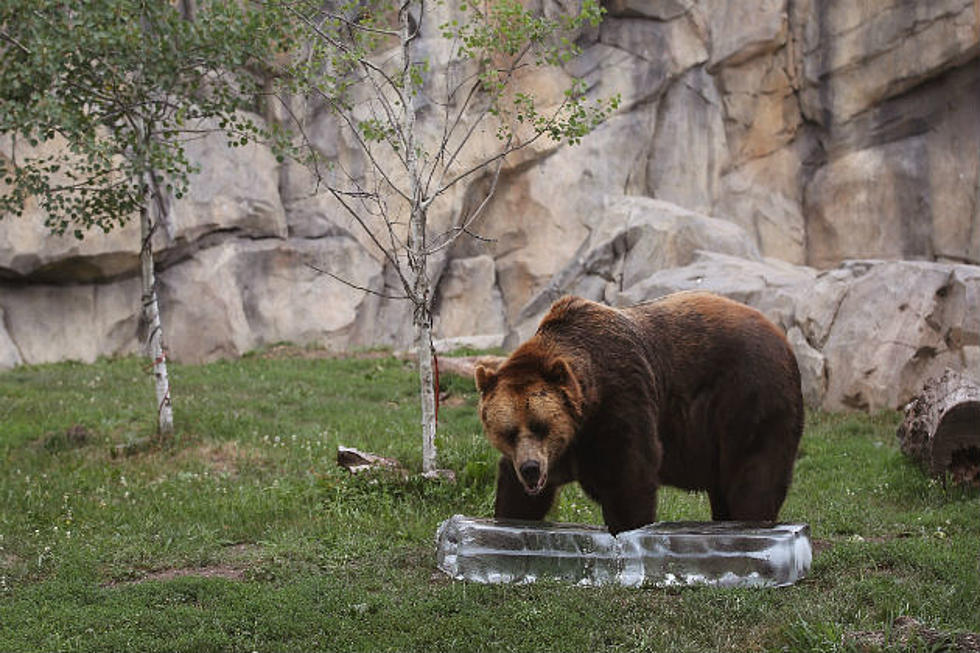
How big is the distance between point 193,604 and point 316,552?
1.39 metres

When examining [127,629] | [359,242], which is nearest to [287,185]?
[359,242]

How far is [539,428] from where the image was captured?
6.20m

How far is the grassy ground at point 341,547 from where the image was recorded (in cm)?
600

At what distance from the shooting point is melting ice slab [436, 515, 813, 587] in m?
6.66

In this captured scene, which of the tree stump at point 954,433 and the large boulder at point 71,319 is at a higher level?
the large boulder at point 71,319

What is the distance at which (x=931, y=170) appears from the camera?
26.7 meters

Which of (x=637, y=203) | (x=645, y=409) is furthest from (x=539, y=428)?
(x=637, y=203)

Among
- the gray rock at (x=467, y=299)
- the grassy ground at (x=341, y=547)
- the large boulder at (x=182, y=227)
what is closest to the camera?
the grassy ground at (x=341, y=547)

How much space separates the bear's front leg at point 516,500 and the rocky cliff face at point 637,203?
35.6 feet

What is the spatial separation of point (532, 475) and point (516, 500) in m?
0.95

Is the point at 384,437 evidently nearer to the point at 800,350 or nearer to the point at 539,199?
the point at 800,350

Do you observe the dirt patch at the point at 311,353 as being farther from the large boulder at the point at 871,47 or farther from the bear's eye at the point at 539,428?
the large boulder at the point at 871,47

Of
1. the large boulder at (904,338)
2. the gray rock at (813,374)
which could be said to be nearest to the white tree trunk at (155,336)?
the gray rock at (813,374)

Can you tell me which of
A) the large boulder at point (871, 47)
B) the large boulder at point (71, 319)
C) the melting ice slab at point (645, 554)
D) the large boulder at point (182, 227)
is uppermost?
the large boulder at point (871, 47)
